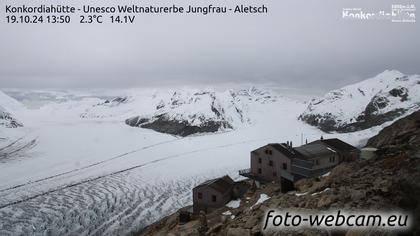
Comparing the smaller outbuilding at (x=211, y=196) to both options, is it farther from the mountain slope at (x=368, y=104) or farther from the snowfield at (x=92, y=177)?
the mountain slope at (x=368, y=104)

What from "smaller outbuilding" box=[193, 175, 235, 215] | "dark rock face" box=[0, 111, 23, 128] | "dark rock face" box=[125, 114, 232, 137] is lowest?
"dark rock face" box=[125, 114, 232, 137]

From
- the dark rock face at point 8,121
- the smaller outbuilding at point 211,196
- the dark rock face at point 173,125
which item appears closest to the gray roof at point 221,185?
the smaller outbuilding at point 211,196

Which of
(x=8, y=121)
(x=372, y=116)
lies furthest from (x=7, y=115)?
(x=372, y=116)

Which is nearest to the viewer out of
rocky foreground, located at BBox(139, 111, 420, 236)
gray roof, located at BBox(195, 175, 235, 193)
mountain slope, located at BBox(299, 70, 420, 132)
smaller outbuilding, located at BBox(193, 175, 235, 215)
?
rocky foreground, located at BBox(139, 111, 420, 236)

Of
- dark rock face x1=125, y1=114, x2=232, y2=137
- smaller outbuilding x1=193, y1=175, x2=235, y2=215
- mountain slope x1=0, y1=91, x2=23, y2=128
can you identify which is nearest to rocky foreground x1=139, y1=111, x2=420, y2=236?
smaller outbuilding x1=193, y1=175, x2=235, y2=215

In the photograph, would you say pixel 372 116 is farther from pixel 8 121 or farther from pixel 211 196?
pixel 8 121

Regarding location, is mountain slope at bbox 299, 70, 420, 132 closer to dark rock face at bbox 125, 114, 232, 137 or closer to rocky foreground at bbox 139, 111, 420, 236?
dark rock face at bbox 125, 114, 232, 137

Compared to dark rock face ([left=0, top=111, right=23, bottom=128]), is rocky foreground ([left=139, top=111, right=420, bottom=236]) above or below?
above
